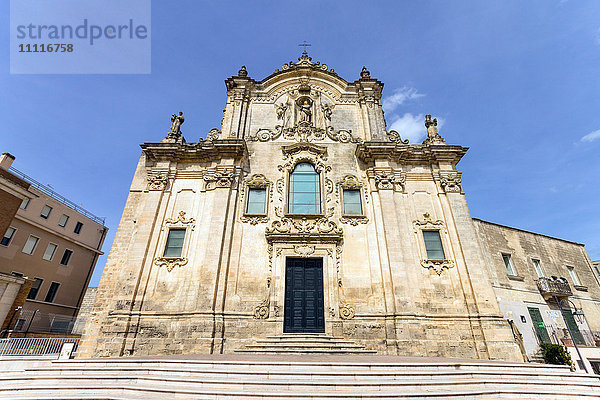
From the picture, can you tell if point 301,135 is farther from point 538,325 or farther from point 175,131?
point 538,325

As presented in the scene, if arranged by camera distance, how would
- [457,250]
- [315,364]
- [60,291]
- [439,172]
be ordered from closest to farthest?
[315,364]
[457,250]
[439,172]
[60,291]

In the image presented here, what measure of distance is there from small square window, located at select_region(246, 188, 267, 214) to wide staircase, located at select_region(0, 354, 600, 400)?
26.0 feet

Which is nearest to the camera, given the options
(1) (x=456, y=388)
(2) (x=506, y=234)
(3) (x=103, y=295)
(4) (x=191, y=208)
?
(1) (x=456, y=388)

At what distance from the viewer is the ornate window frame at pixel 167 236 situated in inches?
524

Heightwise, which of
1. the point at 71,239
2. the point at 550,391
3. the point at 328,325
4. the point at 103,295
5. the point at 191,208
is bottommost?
the point at 550,391

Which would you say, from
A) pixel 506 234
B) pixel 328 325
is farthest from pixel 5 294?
pixel 506 234

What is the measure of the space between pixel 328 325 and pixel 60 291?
25.0m

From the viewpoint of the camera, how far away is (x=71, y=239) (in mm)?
26094

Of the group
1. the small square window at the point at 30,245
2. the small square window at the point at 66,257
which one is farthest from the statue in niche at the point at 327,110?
the small square window at the point at 66,257

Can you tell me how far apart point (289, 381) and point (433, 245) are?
1031 centimetres

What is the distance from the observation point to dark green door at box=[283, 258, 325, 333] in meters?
12.2

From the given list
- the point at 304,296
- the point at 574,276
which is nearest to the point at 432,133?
the point at 304,296

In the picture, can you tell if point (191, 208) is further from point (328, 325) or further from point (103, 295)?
point (328, 325)

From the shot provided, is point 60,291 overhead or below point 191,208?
below
